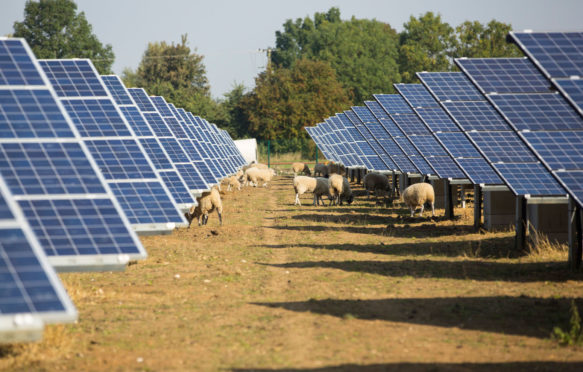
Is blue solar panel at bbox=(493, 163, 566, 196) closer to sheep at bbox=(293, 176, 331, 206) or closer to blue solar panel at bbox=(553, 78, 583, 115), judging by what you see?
blue solar panel at bbox=(553, 78, 583, 115)

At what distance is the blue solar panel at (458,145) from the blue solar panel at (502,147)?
2.66m

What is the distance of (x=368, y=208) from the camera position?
33500mm

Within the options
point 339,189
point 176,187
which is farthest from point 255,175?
point 176,187

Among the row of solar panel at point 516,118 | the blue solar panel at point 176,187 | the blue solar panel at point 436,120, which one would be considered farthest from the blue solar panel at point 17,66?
the blue solar panel at point 436,120

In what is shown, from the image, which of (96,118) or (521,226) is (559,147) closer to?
(521,226)

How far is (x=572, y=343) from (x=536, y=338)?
22.9 inches

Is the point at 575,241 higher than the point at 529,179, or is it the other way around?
the point at 529,179

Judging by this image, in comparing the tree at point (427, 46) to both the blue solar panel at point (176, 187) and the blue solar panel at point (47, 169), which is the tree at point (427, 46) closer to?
the blue solar panel at point (176, 187)

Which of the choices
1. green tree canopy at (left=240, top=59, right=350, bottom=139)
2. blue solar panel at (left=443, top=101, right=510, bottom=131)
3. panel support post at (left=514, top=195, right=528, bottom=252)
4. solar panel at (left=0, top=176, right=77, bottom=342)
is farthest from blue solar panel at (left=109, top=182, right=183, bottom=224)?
green tree canopy at (left=240, top=59, right=350, bottom=139)

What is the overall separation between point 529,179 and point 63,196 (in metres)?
11.9

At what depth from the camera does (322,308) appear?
12.9m

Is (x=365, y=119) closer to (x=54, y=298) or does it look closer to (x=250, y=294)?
(x=250, y=294)

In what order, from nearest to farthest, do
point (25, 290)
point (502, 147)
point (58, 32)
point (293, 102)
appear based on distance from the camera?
point (25, 290)
point (502, 147)
point (293, 102)
point (58, 32)

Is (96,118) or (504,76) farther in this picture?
(504,76)
